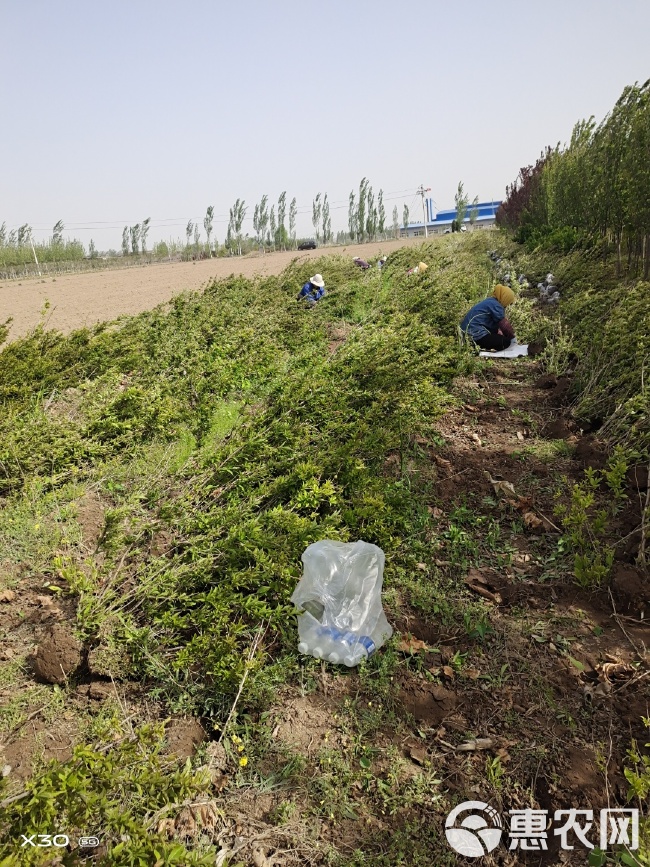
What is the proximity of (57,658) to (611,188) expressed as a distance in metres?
14.4

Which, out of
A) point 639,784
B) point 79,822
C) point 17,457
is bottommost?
point 639,784

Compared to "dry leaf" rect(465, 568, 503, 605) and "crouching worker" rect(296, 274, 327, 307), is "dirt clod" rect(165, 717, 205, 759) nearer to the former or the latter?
"dry leaf" rect(465, 568, 503, 605)

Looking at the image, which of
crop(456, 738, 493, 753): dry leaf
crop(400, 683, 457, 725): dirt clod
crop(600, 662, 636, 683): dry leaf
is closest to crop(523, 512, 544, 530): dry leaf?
crop(600, 662, 636, 683): dry leaf

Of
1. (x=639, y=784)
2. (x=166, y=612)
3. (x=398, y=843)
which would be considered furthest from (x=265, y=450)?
(x=639, y=784)

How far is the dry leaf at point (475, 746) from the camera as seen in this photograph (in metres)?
2.25

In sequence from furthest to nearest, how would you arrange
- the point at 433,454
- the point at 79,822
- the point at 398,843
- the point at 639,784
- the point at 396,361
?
1. the point at 396,361
2. the point at 433,454
3. the point at 398,843
4. the point at 639,784
5. the point at 79,822

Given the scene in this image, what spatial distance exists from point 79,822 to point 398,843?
1.15m

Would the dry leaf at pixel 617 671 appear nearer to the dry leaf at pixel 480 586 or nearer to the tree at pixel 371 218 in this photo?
the dry leaf at pixel 480 586

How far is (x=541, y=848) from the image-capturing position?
193 centimetres

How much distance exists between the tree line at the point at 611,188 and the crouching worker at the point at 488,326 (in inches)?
195

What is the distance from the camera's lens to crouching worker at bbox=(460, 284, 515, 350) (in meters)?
7.48

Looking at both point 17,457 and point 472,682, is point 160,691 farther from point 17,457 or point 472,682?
point 17,457

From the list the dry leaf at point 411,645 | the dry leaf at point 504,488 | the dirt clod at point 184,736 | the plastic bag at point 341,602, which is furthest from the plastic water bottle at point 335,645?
the dry leaf at point 504,488

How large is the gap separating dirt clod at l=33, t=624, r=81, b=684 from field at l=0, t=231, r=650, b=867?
0.01 m
